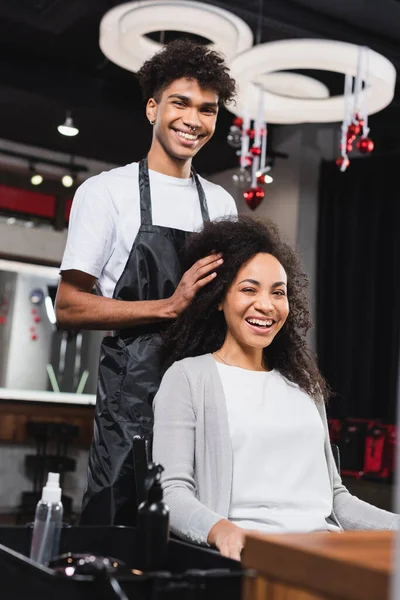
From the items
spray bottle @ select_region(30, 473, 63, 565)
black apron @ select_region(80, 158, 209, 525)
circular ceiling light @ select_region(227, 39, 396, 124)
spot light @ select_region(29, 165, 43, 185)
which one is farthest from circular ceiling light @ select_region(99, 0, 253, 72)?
spray bottle @ select_region(30, 473, 63, 565)

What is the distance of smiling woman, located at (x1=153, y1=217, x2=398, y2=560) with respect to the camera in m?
1.79

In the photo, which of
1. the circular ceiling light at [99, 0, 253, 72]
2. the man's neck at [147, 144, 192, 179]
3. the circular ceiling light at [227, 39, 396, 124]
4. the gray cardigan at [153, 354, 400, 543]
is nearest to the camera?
the gray cardigan at [153, 354, 400, 543]

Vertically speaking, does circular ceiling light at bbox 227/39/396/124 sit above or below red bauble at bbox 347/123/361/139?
above

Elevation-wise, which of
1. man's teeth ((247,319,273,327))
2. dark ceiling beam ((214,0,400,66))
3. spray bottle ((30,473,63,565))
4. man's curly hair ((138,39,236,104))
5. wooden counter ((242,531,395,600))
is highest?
dark ceiling beam ((214,0,400,66))

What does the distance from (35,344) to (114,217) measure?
6.62 meters

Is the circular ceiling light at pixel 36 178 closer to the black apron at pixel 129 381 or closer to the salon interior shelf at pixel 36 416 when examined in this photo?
the salon interior shelf at pixel 36 416

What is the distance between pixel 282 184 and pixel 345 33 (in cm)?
232

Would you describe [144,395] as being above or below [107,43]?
below

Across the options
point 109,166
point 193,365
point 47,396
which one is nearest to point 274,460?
point 193,365

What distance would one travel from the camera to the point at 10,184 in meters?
7.70

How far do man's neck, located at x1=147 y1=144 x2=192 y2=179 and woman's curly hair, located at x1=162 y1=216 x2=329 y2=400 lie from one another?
20 centimetres

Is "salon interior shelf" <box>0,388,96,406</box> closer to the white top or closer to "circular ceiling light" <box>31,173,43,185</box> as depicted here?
"circular ceiling light" <box>31,173,43,185</box>

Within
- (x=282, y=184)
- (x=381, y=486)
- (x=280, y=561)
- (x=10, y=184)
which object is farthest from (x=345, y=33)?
(x=280, y=561)

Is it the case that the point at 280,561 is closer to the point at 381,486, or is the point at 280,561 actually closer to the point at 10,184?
the point at 381,486
